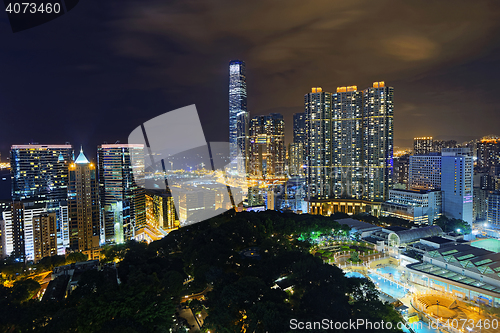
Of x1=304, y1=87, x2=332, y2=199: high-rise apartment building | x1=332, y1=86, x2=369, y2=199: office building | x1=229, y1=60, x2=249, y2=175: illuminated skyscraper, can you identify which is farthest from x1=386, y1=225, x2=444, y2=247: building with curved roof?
x1=229, y1=60, x2=249, y2=175: illuminated skyscraper

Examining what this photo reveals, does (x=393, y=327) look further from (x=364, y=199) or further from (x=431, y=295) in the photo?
(x=364, y=199)

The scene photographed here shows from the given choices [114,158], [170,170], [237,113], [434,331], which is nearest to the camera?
[434,331]

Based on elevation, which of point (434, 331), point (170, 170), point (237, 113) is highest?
point (237, 113)

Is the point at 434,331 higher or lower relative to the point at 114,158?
lower

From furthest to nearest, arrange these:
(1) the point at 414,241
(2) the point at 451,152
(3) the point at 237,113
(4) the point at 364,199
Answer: (3) the point at 237,113 → (4) the point at 364,199 → (2) the point at 451,152 → (1) the point at 414,241

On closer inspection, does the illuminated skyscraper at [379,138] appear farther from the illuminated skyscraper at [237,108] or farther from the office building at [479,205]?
the illuminated skyscraper at [237,108]

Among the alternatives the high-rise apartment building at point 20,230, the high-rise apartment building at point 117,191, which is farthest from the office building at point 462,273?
the high-rise apartment building at point 20,230

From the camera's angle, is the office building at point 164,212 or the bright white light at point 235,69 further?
the bright white light at point 235,69

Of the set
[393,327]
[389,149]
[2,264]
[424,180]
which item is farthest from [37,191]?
[424,180]
